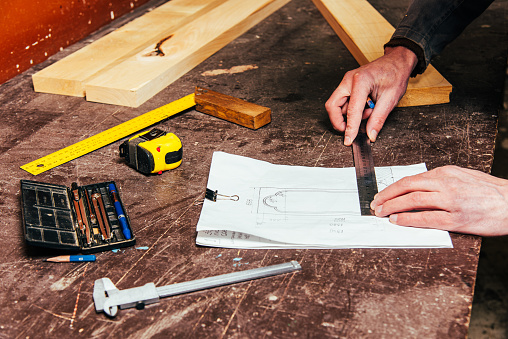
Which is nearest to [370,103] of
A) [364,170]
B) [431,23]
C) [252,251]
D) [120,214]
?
[364,170]

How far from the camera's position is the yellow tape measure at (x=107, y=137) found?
1.37 m

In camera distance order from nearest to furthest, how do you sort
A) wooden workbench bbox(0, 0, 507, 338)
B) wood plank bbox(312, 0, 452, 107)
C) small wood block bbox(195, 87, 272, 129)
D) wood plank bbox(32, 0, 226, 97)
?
wooden workbench bbox(0, 0, 507, 338) < small wood block bbox(195, 87, 272, 129) < wood plank bbox(312, 0, 452, 107) < wood plank bbox(32, 0, 226, 97)

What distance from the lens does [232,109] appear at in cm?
158

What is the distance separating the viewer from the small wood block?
1553 millimetres

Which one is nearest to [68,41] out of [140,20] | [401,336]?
[140,20]

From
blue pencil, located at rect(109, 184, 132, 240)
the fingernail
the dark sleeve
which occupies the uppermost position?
the dark sleeve

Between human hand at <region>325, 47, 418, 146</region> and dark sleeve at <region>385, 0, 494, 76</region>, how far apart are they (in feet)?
0.30

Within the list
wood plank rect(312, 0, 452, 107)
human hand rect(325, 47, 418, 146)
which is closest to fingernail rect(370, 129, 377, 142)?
human hand rect(325, 47, 418, 146)

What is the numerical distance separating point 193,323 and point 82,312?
0.22 meters

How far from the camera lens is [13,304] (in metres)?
0.91

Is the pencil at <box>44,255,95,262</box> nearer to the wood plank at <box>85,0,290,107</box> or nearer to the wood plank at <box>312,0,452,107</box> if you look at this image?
the wood plank at <box>85,0,290,107</box>

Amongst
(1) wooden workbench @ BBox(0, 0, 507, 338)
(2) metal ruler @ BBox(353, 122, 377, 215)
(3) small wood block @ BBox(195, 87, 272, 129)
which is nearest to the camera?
(1) wooden workbench @ BBox(0, 0, 507, 338)

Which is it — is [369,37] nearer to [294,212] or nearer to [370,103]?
[370,103]

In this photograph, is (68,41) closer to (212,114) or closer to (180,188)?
(212,114)
